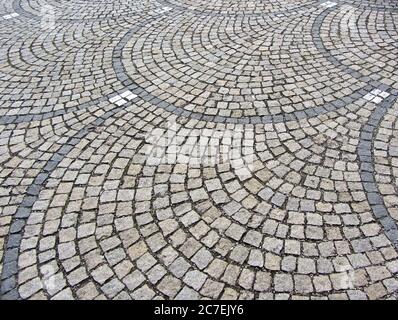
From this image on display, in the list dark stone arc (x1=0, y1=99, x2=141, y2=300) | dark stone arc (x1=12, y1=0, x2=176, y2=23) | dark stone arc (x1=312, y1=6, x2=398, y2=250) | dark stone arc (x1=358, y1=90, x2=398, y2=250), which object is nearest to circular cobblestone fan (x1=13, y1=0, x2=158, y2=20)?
dark stone arc (x1=12, y1=0, x2=176, y2=23)

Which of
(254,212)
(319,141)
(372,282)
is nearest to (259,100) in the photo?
(319,141)

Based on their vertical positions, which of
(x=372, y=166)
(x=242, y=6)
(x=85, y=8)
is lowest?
(x=372, y=166)

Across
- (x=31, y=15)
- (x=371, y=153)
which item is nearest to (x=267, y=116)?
(x=371, y=153)

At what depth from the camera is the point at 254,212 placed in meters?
4.52

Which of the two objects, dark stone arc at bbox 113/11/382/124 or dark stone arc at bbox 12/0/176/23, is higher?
dark stone arc at bbox 12/0/176/23

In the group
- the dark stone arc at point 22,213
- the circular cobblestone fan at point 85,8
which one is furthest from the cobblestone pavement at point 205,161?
the circular cobblestone fan at point 85,8

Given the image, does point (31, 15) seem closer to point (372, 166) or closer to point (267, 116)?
point (267, 116)

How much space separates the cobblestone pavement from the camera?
397 centimetres

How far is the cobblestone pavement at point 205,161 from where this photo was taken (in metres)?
3.97

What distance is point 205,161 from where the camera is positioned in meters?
5.30

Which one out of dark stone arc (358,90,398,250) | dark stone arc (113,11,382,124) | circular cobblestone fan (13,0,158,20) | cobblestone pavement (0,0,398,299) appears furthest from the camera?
circular cobblestone fan (13,0,158,20)

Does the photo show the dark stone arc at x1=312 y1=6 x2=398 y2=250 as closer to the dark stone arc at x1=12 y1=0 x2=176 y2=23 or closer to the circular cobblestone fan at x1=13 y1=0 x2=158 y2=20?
the circular cobblestone fan at x1=13 y1=0 x2=158 y2=20

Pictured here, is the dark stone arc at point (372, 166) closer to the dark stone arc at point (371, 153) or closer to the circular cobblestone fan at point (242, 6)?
the dark stone arc at point (371, 153)

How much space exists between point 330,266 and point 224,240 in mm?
1211
